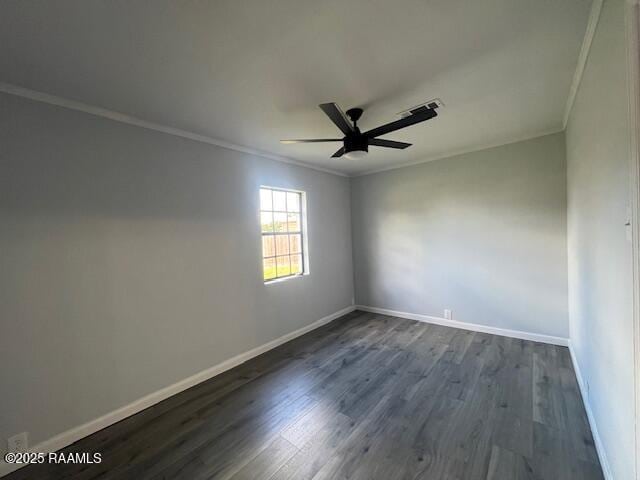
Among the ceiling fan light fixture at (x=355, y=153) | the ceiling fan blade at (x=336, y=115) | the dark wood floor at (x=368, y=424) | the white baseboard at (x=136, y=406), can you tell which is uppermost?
the ceiling fan blade at (x=336, y=115)

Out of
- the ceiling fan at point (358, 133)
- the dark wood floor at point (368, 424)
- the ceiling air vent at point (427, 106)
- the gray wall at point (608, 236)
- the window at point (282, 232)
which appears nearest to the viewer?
the gray wall at point (608, 236)

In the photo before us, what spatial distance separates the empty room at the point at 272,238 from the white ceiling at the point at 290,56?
0.6 inches

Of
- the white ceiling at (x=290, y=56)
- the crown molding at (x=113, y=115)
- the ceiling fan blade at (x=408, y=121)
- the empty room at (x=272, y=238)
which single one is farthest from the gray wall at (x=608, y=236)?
the crown molding at (x=113, y=115)

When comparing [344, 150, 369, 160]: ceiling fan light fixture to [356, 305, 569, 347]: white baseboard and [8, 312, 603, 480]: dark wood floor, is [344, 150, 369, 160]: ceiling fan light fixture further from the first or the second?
[356, 305, 569, 347]: white baseboard

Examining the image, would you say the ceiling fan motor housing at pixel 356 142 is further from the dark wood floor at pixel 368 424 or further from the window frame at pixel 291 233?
the dark wood floor at pixel 368 424

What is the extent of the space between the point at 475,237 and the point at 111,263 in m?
4.17

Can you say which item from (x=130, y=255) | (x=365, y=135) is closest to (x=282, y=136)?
(x=365, y=135)

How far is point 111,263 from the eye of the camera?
7.20 ft

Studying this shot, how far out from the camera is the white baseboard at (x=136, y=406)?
1854mm

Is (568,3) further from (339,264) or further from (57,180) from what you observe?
(339,264)

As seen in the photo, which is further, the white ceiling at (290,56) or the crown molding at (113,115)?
the crown molding at (113,115)

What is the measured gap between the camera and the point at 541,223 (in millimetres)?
3229

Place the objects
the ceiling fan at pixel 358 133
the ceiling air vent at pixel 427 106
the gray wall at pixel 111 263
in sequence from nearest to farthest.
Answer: the gray wall at pixel 111 263 → the ceiling fan at pixel 358 133 → the ceiling air vent at pixel 427 106

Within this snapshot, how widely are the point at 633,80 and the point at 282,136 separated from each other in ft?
8.39
